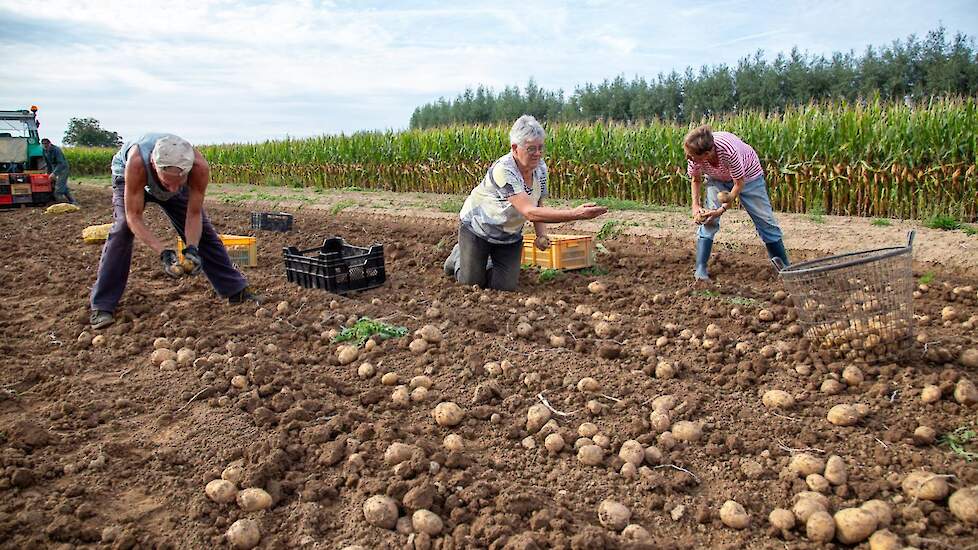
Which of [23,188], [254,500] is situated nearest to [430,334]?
[254,500]

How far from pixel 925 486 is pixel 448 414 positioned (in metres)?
1.84

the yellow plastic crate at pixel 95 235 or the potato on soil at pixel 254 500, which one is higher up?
the yellow plastic crate at pixel 95 235

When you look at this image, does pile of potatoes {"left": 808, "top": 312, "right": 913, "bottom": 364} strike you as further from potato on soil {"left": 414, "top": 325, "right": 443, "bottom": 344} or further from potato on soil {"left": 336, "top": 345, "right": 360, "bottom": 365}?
potato on soil {"left": 336, "top": 345, "right": 360, "bottom": 365}

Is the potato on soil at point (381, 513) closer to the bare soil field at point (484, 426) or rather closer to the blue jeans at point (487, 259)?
the bare soil field at point (484, 426)

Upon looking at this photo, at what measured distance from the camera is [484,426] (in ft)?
10.4

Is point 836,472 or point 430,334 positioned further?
point 430,334

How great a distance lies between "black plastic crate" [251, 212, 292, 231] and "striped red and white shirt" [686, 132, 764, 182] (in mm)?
5829

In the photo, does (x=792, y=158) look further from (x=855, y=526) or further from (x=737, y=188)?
(x=855, y=526)

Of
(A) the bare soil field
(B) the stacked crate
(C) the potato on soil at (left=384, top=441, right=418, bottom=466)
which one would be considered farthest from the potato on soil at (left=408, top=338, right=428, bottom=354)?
(B) the stacked crate

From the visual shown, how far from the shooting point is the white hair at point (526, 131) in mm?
4855

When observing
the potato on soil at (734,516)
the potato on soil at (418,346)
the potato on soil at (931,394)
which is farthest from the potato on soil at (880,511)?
the potato on soil at (418,346)

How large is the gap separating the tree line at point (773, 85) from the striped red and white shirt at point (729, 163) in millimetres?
23279

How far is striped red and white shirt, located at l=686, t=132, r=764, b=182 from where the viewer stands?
5219 mm

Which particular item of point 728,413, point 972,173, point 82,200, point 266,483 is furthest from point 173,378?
point 82,200
